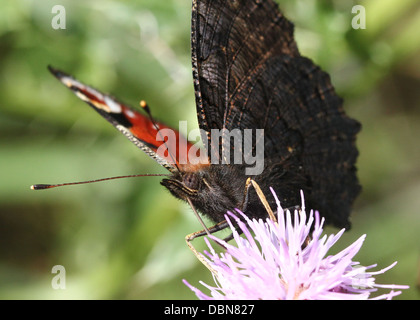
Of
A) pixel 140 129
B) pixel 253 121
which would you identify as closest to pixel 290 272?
pixel 253 121

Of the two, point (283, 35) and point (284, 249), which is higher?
point (283, 35)

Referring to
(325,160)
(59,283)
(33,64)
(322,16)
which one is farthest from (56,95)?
(325,160)

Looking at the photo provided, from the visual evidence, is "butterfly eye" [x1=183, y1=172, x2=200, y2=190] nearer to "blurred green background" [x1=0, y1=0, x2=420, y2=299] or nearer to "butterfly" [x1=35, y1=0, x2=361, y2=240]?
"butterfly" [x1=35, y1=0, x2=361, y2=240]

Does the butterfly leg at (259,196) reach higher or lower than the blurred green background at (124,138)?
lower

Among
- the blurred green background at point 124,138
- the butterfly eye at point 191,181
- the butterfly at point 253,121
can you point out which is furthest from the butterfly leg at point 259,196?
the blurred green background at point 124,138

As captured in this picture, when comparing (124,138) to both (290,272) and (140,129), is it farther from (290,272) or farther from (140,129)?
(290,272)

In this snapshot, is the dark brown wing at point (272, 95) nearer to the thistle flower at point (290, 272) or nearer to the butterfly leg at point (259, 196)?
the butterfly leg at point (259, 196)
